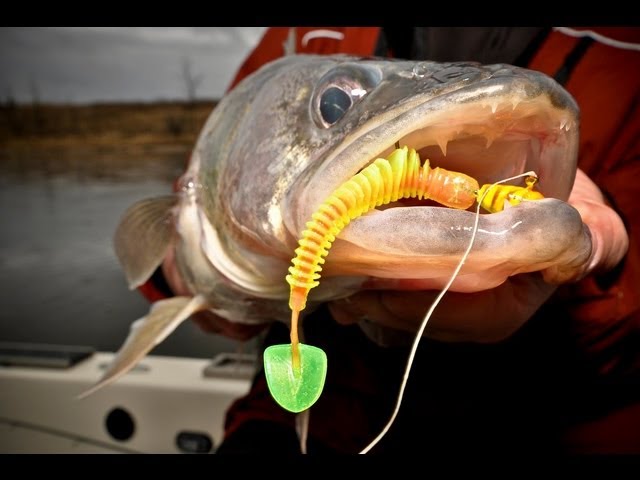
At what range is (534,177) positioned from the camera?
0.61 metres

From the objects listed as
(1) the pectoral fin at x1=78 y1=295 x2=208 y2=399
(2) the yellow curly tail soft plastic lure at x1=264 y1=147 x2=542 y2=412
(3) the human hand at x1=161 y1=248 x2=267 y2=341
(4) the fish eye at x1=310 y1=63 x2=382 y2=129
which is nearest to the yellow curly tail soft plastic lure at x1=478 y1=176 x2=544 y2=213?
(2) the yellow curly tail soft plastic lure at x1=264 y1=147 x2=542 y2=412

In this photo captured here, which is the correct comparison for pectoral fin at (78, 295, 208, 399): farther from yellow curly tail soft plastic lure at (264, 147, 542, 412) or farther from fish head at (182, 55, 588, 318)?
yellow curly tail soft plastic lure at (264, 147, 542, 412)

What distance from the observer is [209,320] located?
1388mm

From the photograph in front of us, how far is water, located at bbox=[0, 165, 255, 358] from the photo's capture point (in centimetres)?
407

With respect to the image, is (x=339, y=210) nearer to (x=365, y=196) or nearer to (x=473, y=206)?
(x=365, y=196)

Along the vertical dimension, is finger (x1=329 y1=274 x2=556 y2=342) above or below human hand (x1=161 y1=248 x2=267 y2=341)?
above

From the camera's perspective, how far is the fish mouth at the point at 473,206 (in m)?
0.54

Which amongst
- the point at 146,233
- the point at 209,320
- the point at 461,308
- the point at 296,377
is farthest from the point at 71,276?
the point at 296,377

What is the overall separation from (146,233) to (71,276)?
5.20 metres

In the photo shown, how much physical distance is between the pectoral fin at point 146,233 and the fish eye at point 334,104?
20.9 inches

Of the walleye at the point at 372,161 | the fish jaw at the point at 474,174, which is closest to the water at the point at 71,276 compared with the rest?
the walleye at the point at 372,161

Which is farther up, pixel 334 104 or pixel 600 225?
pixel 334 104

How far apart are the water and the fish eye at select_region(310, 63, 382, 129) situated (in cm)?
87

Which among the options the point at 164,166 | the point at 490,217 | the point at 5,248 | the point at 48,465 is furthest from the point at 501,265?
the point at 164,166
